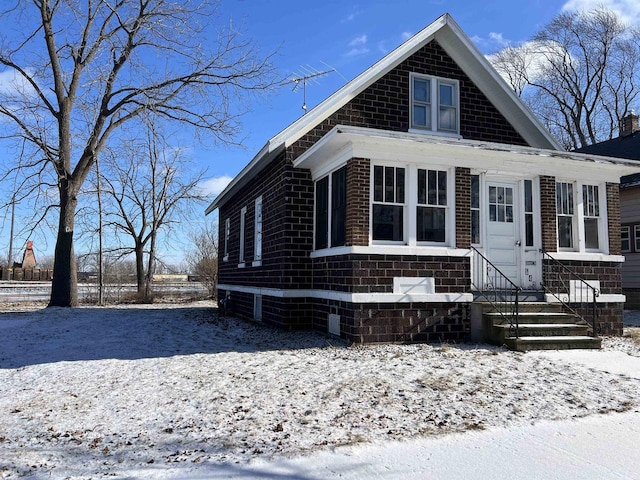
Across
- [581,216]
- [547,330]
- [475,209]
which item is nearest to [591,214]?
[581,216]

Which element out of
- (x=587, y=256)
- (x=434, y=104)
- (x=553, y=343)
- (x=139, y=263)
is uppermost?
(x=434, y=104)

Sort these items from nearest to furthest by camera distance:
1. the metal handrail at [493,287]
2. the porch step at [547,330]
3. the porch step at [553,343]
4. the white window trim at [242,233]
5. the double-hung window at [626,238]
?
the porch step at [553,343], the porch step at [547,330], the metal handrail at [493,287], the white window trim at [242,233], the double-hung window at [626,238]

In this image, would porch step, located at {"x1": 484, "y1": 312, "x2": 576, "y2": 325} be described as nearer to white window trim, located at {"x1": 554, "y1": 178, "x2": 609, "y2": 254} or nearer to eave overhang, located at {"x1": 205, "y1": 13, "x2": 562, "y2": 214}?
white window trim, located at {"x1": 554, "y1": 178, "x2": 609, "y2": 254}

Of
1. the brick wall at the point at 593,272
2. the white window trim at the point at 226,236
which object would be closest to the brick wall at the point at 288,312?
the brick wall at the point at 593,272

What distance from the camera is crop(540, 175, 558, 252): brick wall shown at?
10555mm

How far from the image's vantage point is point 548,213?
10578mm

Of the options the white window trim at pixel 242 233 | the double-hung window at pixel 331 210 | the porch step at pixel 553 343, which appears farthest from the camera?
the white window trim at pixel 242 233

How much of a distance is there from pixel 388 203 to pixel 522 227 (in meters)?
3.03

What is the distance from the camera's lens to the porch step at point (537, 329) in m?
8.58

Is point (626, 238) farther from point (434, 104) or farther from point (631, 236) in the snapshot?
point (434, 104)

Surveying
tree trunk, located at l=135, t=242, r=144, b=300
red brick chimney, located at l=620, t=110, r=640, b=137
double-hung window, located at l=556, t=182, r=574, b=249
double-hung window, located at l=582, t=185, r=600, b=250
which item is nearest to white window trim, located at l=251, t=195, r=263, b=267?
double-hung window, located at l=556, t=182, r=574, b=249

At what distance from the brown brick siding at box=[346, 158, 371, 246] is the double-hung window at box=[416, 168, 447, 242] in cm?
105

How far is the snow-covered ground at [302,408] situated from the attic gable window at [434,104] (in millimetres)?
5592

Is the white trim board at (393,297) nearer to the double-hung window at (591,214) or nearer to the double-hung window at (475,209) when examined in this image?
the double-hung window at (475,209)
